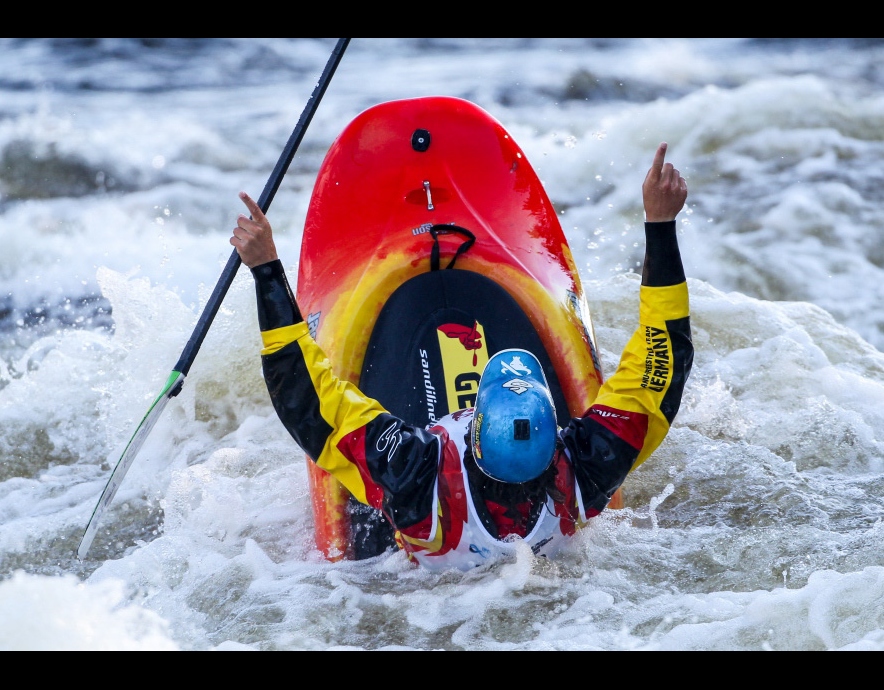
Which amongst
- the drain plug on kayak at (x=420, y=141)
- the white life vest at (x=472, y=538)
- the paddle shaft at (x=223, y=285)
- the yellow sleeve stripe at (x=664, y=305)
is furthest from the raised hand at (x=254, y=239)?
the drain plug on kayak at (x=420, y=141)

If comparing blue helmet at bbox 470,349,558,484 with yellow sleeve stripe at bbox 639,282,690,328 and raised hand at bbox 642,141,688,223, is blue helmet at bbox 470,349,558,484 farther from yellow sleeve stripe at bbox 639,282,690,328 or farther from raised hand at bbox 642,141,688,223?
raised hand at bbox 642,141,688,223

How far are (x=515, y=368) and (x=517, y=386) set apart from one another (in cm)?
8

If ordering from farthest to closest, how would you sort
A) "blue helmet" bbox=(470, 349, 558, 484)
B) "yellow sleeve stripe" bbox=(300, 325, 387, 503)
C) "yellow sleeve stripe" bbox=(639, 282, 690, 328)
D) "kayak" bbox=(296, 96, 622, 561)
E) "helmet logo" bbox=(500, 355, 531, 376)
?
"kayak" bbox=(296, 96, 622, 561)
"yellow sleeve stripe" bbox=(639, 282, 690, 328)
"yellow sleeve stripe" bbox=(300, 325, 387, 503)
"helmet logo" bbox=(500, 355, 531, 376)
"blue helmet" bbox=(470, 349, 558, 484)

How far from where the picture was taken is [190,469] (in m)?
3.88

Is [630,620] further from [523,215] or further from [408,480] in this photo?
[523,215]

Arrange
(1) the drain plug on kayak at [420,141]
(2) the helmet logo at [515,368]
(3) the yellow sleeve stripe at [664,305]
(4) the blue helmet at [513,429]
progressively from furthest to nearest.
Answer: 1. (1) the drain plug on kayak at [420,141]
2. (3) the yellow sleeve stripe at [664,305]
3. (2) the helmet logo at [515,368]
4. (4) the blue helmet at [513,429]

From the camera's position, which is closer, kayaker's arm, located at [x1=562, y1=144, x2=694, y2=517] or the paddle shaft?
kayaker's arm, located at [x1=562, y1=144, x2=694, y2=517]

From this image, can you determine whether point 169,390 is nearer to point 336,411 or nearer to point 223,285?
point 223,285

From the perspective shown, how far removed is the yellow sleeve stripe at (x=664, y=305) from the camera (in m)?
2.79

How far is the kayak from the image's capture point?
321 cm

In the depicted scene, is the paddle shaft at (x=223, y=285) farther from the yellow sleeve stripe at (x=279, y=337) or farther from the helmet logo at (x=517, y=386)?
the helmet logo at (x=517, y=386)

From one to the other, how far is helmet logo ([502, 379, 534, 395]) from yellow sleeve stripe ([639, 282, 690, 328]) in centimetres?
47

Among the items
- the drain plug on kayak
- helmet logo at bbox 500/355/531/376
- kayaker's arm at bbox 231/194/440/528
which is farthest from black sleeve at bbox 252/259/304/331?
the drain plug on kayak

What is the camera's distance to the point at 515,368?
2.58m
